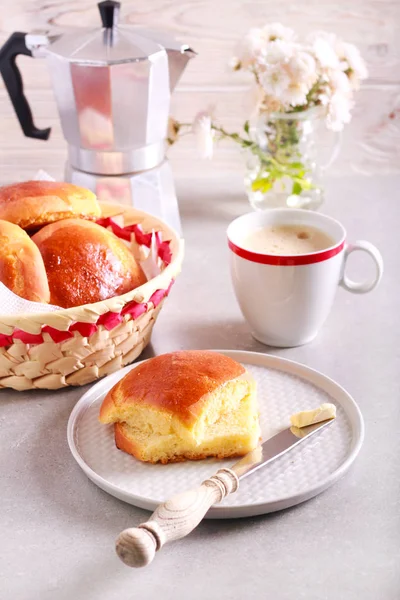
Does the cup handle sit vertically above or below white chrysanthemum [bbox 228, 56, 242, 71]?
below

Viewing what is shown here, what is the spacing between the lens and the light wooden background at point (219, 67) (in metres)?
1.45

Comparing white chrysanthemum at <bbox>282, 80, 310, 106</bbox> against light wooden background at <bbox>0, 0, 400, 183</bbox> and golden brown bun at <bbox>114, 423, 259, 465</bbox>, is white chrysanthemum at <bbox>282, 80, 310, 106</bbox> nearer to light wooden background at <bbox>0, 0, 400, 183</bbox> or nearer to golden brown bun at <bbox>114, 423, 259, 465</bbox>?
light wooden background at <bbox>0, 0, 400, 183</bbox>

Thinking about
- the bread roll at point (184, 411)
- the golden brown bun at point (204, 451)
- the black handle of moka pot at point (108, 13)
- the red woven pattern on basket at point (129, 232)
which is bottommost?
the golden brown bun at point (204, 451)

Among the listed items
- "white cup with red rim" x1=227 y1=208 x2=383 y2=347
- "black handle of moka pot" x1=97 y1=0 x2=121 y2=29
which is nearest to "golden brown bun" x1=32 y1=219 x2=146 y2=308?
"white cup with red rim" x1=227 y1=208 x2=383 y2=347

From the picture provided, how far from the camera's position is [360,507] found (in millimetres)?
642

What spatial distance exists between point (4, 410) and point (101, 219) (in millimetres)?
263

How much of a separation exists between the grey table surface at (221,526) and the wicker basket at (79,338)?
34mm

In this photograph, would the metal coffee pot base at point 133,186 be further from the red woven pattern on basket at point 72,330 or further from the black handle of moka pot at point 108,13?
the red woven pattern on basket at point 72,330

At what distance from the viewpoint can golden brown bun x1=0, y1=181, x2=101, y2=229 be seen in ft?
2.73

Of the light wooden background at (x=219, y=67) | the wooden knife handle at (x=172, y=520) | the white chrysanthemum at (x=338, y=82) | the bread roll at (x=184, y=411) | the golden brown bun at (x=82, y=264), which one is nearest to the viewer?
the wooden knife handle at (x=172, y=520)

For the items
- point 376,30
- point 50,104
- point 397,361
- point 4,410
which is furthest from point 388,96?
point 4,410

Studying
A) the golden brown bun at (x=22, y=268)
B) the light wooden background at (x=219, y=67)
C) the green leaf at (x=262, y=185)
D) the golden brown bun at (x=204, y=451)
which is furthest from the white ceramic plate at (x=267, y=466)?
the light wooden background at (x=219, y=67)

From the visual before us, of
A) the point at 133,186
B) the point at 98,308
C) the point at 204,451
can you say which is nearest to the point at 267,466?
the point at 204,451

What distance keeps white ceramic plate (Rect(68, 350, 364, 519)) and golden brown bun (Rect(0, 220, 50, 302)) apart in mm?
110
